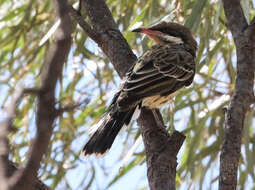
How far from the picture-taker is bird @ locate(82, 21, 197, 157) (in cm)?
307

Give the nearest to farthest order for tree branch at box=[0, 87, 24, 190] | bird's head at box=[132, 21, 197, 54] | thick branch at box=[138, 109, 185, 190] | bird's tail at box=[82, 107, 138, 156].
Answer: tree branch at box=[0, 87, 24, 190] → thick branch at box=[138, 109, 185, 190] → bird's tail at box=[82, 107, 138, 156] → bird's head at box=[132, 21, 197, 54]

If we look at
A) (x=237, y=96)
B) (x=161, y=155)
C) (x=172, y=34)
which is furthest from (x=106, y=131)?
(x=172, y=34)

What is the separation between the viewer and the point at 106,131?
3.05m

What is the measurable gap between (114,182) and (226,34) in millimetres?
1567

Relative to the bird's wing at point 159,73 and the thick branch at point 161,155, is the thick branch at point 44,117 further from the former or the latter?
the bird's wing at point 159,73

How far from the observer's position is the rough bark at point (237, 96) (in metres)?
2.27

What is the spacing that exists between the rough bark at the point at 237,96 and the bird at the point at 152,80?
699 mm

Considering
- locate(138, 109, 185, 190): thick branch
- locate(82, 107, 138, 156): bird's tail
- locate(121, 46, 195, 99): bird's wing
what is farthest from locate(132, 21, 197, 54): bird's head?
locate(138, 109, 185, 190): thick branch

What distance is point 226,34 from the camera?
420cm

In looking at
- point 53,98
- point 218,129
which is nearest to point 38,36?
point 218,129

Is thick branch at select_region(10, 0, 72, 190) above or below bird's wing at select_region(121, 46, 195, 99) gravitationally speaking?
above

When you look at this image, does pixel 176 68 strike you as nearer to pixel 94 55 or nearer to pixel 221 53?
pixel 94 55

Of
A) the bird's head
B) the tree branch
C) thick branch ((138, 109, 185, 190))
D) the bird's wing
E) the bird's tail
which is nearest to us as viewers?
the tree branch

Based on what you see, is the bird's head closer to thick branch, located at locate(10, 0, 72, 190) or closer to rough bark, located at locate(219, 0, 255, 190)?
rough bark, located at locate(219, 0, 255, 190)
